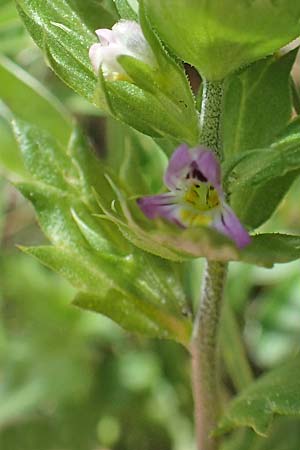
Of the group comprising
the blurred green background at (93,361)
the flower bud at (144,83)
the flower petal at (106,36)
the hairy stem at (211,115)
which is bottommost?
the blurred green background at (93,361)

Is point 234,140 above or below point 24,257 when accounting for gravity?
above

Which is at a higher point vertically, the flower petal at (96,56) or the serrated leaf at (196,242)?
the flower petal at (96,56)

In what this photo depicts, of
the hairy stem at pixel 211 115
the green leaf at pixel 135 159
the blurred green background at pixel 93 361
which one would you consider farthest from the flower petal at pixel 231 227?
the blurred green background at pixel 93 361

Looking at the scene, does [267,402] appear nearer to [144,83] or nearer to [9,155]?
[144,83]

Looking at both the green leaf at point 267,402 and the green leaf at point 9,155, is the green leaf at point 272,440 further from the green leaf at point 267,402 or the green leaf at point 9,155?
the green leaf at point 9,155

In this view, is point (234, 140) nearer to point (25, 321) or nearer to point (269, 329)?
point (269, 329)

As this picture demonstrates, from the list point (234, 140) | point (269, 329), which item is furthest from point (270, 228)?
point (234, 140)
